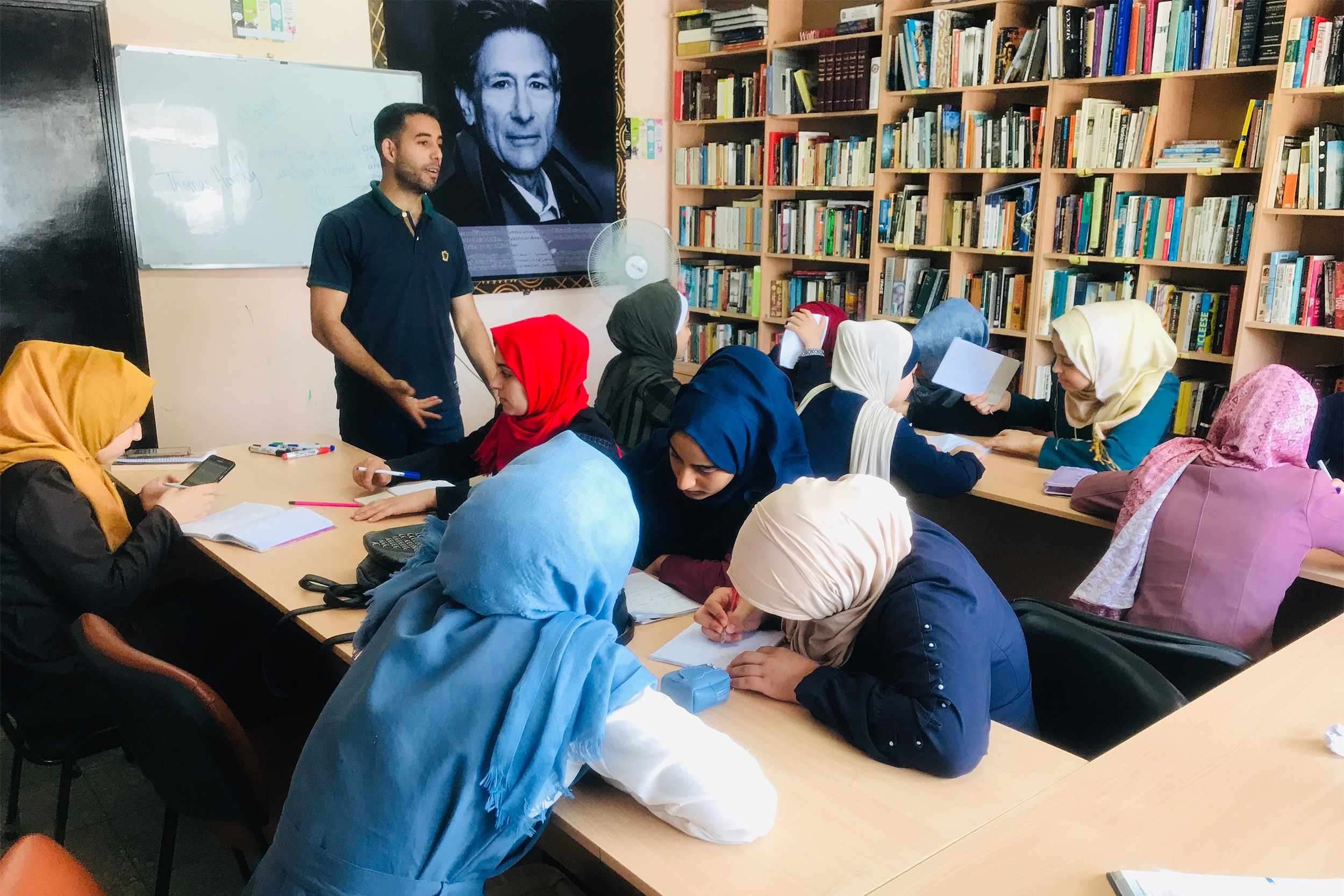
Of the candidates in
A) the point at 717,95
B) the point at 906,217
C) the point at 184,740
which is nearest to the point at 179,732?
the point at 184,740

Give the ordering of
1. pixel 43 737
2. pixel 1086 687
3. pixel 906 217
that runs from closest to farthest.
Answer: pixel 1086 687
pixel 43 737
pixel 906 217

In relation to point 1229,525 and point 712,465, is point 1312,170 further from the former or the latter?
Result: point 712,465

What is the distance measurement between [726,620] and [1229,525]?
1175 millimetres

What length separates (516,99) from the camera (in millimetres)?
4816

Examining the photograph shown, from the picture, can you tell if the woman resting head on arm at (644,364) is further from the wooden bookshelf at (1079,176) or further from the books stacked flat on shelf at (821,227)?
the books stacked flat on shelf at (821,227)

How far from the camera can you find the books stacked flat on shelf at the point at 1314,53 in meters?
3.23

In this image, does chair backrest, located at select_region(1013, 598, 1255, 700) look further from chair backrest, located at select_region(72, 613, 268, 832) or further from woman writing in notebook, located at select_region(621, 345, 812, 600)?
chair backrest, located at select_region(72, 613, 268, 832)

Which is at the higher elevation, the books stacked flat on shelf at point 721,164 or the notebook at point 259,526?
the books stacked flat on shelf at point 721,164

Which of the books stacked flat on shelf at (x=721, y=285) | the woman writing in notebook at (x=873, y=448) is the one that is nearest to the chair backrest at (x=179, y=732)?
the woman writing in notebook at (x=873, y=448)

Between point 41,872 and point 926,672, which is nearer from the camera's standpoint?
point 41,872

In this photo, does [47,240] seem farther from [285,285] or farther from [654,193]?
[654,193]

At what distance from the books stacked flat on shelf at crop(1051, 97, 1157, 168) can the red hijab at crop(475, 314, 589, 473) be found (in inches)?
93.5

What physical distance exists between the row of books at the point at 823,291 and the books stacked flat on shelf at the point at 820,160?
0.47 meters

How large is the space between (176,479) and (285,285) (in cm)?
190
